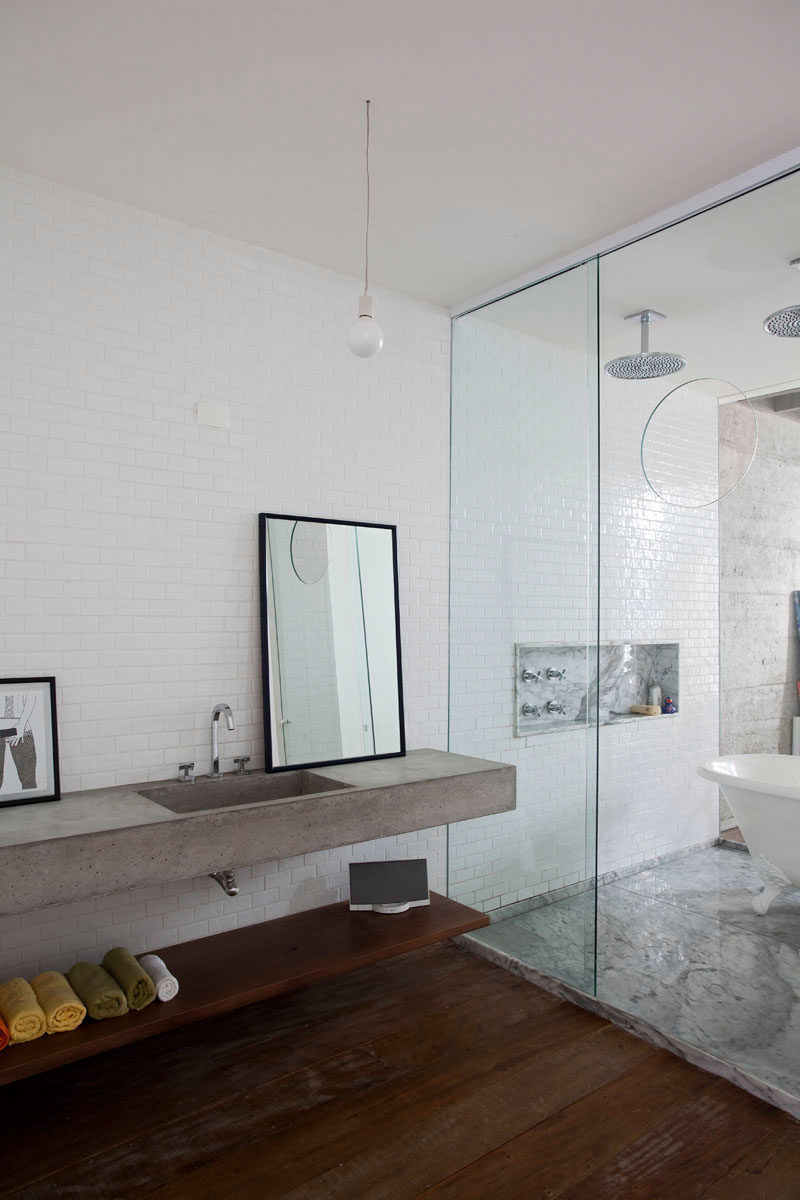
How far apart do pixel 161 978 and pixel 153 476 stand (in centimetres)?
186

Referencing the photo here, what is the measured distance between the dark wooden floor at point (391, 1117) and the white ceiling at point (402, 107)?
10.6 ft

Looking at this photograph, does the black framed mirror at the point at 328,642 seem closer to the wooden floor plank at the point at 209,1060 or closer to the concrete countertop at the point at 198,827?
the concrete countertop at the point at 198,827

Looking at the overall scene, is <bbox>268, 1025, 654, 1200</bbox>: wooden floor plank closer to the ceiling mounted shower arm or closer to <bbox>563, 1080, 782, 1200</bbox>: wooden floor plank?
<bbox>563, 1080, 782, 1200</bbox>: wooden floor plank

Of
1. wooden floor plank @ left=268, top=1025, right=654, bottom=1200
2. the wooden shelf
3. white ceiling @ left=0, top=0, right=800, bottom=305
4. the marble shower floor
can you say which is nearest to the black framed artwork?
the wooden shelf

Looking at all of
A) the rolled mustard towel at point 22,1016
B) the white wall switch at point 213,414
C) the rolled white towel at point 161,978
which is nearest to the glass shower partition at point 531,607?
the white wall switch at point 213,414

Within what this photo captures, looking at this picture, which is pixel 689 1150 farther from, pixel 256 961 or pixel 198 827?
pixel 198 827

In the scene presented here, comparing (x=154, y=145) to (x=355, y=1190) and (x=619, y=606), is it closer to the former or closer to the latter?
(x=619, y=606)

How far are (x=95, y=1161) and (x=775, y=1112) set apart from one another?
2136mm

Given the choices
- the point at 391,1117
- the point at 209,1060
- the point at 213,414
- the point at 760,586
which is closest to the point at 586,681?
the point at 760,586

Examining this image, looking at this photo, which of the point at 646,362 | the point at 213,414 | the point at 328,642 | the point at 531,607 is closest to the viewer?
the point at 646,362

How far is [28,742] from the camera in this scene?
2.85 metres

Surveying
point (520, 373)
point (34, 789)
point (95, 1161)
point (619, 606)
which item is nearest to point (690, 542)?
point (619, 606)

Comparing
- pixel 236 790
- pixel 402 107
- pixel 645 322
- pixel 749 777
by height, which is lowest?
pixel 236 790

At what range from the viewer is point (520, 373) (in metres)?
3.87
